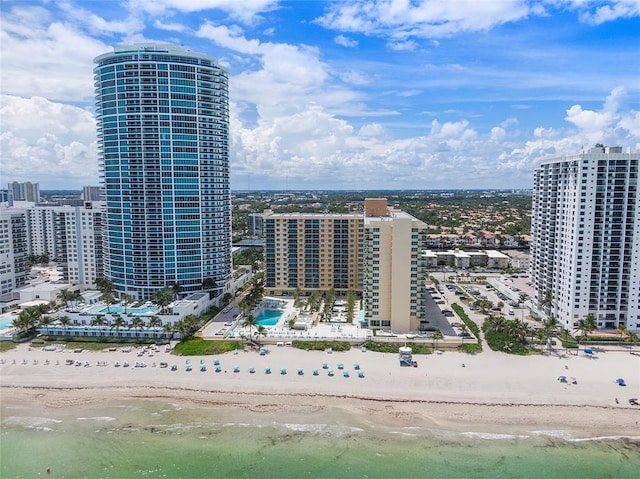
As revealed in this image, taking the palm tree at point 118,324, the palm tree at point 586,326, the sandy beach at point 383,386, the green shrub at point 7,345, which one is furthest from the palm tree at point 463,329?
the green shrub at point 7,345

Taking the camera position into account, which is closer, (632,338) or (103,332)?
(632,338)

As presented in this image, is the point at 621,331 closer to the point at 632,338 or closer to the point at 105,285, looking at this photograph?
the point at 632,338

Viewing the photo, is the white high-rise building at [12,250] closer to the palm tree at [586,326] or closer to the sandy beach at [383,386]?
the sandy beach at [383,386]

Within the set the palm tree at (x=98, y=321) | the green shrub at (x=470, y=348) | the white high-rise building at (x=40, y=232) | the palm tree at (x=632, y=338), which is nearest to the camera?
the green shrub at (x=470, y=348)

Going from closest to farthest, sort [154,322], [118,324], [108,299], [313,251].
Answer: [118,324], [154,322], [108,299], [313,251]

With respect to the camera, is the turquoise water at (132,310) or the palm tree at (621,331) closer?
the palm tree at (621,331)

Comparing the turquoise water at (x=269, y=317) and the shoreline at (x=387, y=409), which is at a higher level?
the turquoise water at (x=269, y=317)

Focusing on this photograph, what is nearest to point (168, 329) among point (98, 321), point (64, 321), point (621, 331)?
point (98, 321)

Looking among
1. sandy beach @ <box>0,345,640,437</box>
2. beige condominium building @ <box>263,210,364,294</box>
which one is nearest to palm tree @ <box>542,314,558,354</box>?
sandy beach @ <box>0,345,640,437</box>
